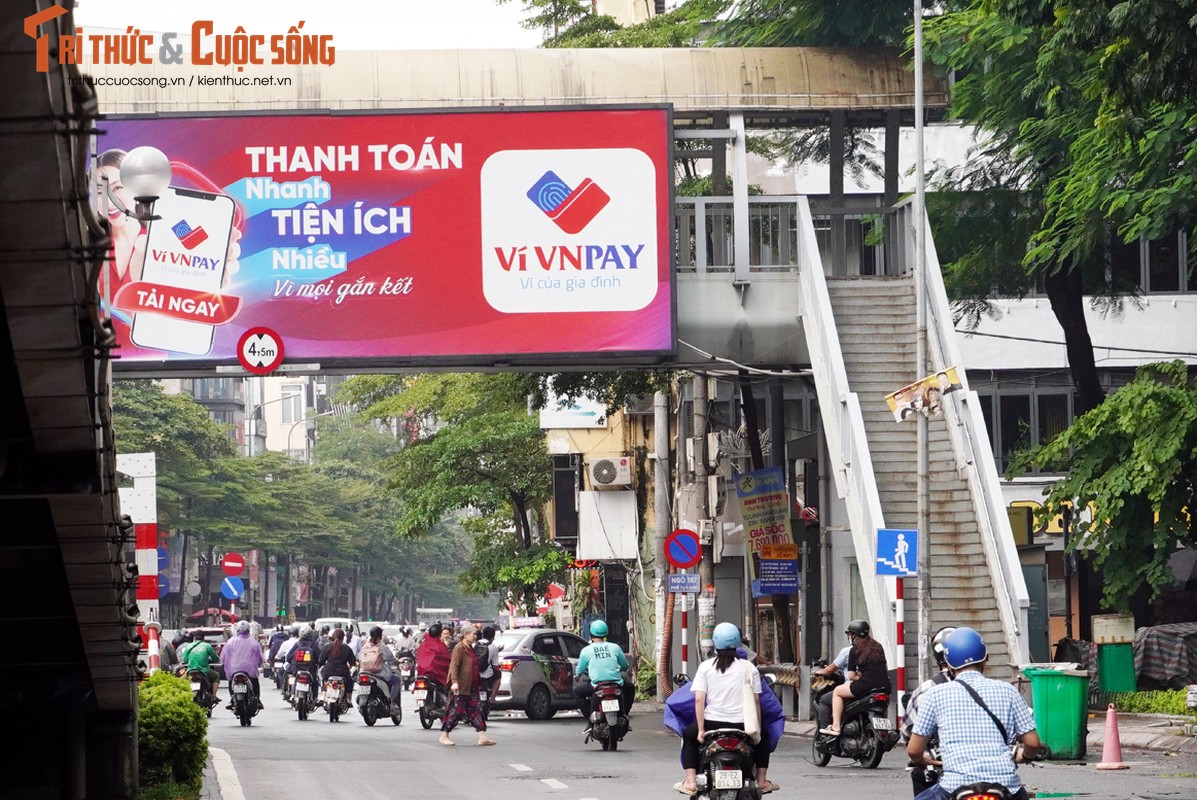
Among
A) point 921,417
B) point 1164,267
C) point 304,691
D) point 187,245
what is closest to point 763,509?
point 921,417

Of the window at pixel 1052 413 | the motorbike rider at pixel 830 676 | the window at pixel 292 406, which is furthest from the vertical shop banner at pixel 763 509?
the window at pixel 292 406

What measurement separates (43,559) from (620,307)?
13.4m

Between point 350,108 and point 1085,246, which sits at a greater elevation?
point 350,108

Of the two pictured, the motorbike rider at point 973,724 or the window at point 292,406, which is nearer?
the motorbike rider at point 973,724

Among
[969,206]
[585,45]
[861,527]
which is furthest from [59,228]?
[585,45]

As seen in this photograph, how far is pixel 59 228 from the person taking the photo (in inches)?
407

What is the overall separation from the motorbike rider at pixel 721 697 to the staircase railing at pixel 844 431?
1129 cm

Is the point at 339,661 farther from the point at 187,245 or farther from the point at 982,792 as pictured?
the point at 982,792

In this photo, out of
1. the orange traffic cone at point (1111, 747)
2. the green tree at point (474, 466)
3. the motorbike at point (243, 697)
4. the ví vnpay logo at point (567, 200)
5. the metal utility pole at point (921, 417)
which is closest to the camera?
the orange traffic cone at point (1111, 747)

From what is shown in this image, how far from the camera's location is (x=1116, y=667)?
2850 cm

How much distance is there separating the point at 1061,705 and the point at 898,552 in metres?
3.13

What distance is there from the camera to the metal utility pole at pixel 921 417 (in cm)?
2420

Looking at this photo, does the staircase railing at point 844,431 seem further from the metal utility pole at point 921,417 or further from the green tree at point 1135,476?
the green tree at point 1135,476

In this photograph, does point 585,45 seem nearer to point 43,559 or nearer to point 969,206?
point 969,206
